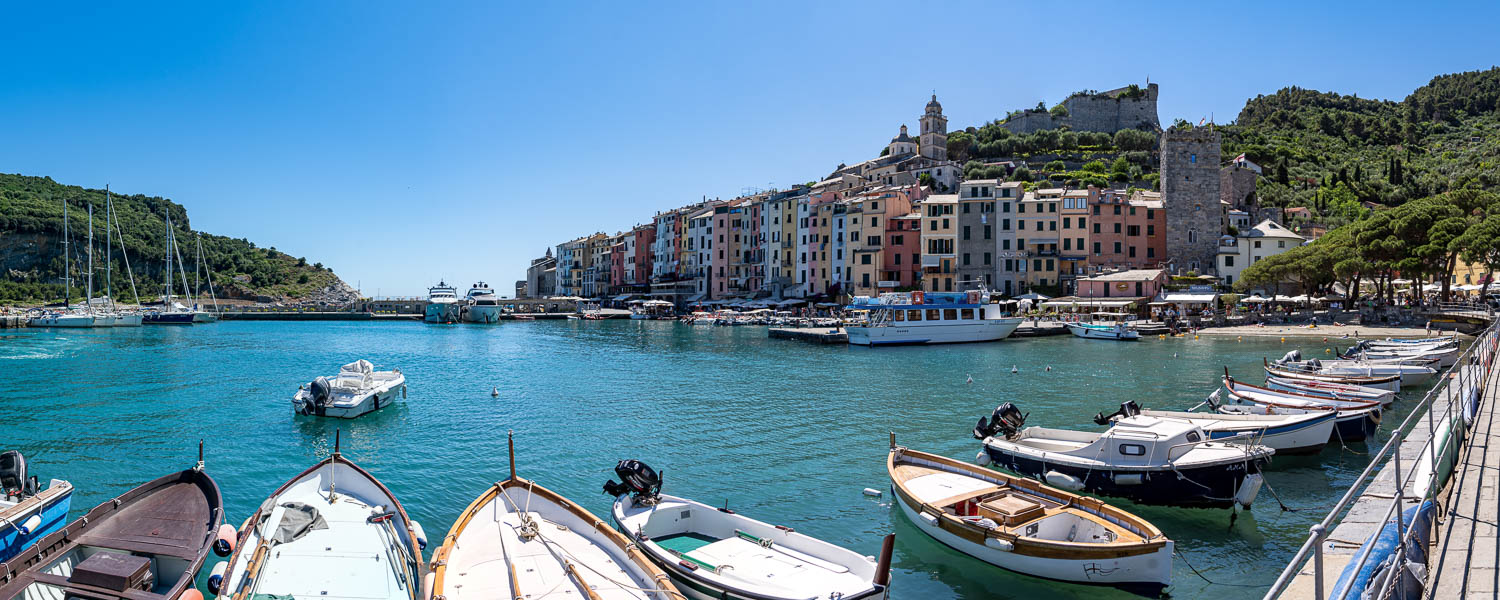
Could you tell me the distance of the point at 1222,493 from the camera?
1359cm

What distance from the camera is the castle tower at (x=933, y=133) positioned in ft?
336

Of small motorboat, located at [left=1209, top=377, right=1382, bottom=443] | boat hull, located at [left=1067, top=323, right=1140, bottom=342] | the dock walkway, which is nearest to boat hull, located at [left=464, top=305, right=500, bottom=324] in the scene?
boat hull, located at [left=1067, top=323, right=1140, bottom=342]

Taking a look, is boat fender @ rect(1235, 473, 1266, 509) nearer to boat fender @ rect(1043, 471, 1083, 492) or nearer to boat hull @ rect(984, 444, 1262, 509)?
boat hull @ rect(984, 444, 1262, 509)

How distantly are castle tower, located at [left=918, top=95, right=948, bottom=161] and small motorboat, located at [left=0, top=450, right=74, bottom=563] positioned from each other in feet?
322

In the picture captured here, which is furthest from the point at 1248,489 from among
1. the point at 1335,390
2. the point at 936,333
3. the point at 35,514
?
the point at 936,333

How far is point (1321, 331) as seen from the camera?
167ft

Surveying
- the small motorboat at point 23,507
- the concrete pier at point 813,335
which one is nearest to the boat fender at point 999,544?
the small motorboat at point 23,507

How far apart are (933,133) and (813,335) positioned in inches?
2165

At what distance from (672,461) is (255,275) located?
449 feet

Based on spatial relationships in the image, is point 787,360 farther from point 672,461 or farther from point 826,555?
point 826,555

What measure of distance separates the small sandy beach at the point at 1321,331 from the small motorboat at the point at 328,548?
54.5 m

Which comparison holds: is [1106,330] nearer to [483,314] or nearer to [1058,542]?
[1058,542]

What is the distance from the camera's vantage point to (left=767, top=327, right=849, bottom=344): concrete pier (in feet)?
182

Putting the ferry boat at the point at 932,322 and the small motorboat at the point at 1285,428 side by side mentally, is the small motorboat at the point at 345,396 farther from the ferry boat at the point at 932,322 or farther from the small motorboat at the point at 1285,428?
the ferry boat at the point at 932,322
